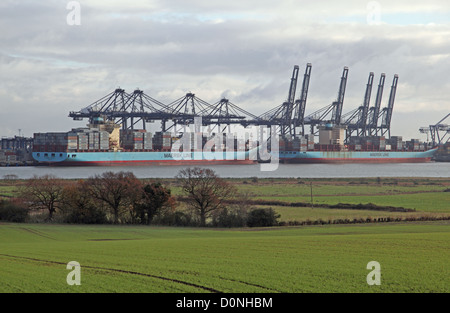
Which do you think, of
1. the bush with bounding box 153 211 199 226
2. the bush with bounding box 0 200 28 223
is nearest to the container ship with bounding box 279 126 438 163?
the bush with bounding box 153 211 199 226

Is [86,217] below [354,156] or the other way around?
below

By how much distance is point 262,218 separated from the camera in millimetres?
24891

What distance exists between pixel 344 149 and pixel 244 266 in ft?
339

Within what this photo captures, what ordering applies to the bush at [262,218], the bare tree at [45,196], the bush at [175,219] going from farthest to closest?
the bare tree at [45,196], the bush at [175,219], the bush at [262,218]

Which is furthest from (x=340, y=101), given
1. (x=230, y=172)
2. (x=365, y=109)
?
(x=230, y=172)

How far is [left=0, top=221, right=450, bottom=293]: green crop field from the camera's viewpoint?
855 cm

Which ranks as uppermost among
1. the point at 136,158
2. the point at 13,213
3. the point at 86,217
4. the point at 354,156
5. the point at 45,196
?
the point at 354,156

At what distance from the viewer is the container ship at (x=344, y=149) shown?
106 metres

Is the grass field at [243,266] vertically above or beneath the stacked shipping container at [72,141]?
beneath

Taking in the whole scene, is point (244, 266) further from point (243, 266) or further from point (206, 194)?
point (206, 194)

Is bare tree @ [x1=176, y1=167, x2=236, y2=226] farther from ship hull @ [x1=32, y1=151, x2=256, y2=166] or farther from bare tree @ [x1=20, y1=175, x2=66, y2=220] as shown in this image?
ship hull @ [x1=32, y1=151, x2=256, y2=166]

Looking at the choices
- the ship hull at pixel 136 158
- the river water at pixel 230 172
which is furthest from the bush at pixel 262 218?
the ship hull at pixel 136 158

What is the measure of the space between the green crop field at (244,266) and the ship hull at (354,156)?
90.5 meters

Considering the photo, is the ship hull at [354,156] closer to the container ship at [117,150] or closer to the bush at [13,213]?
the container ship at [117,150]
